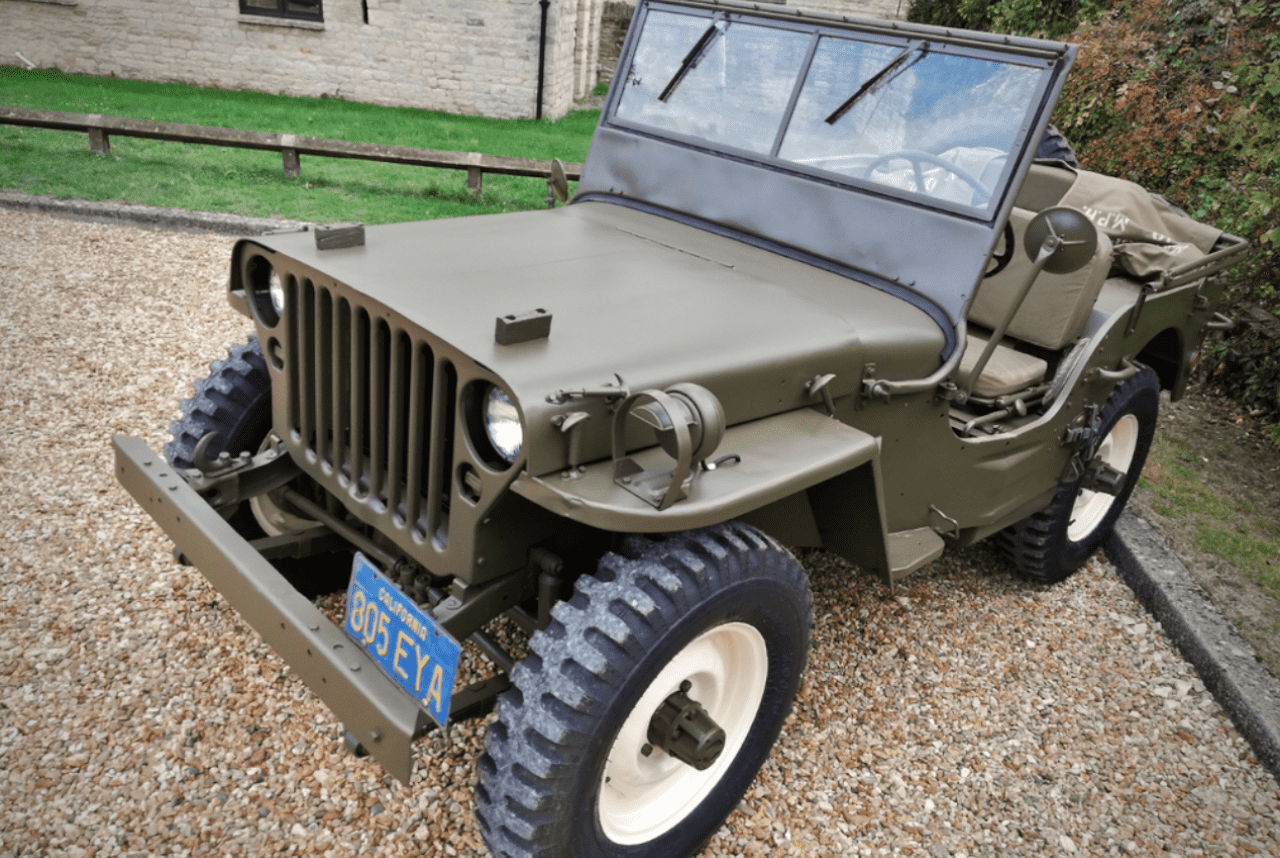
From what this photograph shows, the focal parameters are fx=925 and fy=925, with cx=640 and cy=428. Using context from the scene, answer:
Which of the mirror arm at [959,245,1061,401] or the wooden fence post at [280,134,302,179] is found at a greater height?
the mirror arm at [959,245,1061,401]

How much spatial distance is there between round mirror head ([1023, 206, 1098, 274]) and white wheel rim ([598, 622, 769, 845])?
4.12ft

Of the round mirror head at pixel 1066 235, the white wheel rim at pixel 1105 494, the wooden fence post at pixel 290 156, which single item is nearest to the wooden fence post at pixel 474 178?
the wooden fence post at pixel 290 156

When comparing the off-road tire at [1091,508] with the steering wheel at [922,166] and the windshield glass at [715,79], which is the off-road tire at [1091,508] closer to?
the steering wheel at [922,166]

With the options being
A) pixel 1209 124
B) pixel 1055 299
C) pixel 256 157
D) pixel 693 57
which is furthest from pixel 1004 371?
pixel 256 157

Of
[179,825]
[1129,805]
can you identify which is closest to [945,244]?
[1129,805]

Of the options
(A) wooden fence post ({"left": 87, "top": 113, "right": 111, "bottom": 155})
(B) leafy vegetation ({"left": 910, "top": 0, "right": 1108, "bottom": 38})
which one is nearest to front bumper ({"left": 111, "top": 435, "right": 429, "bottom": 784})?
(A) wooden fence post ({"left": 87, "top": 113, "right": 111, "bottom": 155})

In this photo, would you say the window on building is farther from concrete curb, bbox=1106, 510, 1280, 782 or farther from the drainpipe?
concrete curb, bbox=1106, 510, 1280, 782

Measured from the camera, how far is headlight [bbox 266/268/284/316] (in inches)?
96.4

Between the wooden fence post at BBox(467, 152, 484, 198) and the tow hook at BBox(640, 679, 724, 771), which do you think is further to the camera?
the wooden fence post at BBox(467, 152, 484, 198)

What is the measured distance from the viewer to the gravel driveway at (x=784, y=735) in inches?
95.7

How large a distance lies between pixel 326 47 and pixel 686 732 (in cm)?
1295

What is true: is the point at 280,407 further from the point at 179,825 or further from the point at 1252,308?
the point at 1252,308

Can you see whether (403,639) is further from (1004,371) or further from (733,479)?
(1004,371)

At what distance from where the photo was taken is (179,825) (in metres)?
2.35
